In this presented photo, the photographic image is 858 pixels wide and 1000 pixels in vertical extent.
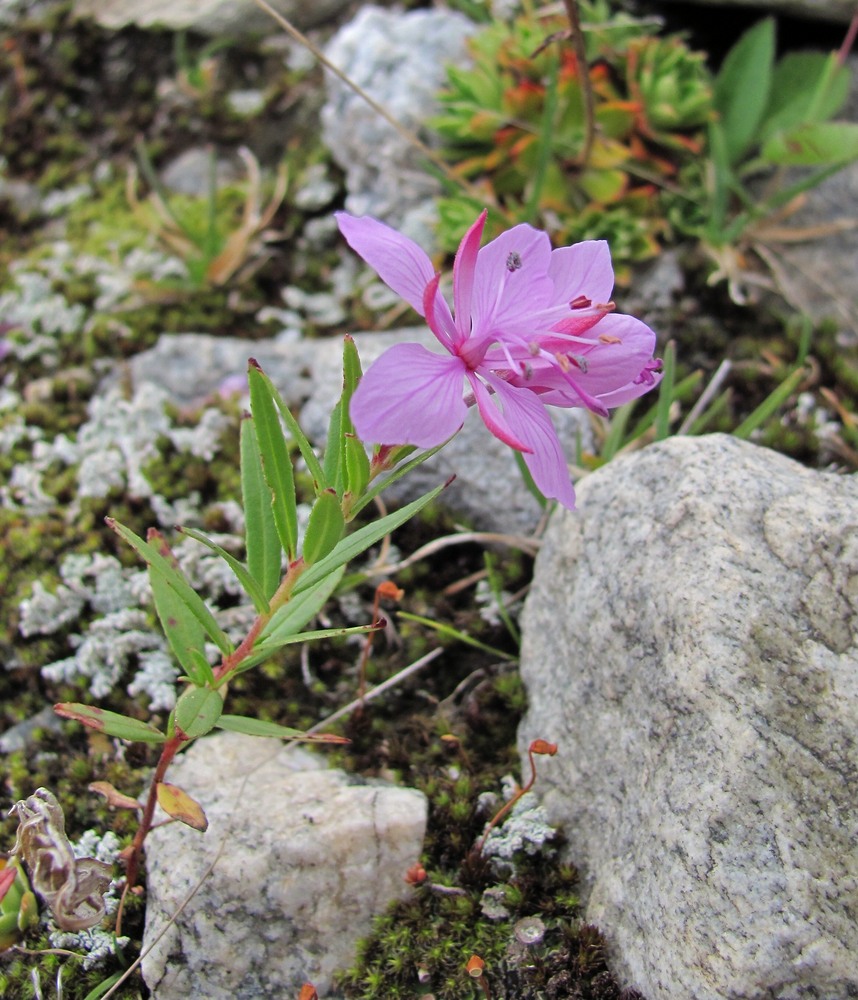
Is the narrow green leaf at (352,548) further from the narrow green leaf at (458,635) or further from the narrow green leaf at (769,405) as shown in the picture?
the narrow green leaf at (769,405)

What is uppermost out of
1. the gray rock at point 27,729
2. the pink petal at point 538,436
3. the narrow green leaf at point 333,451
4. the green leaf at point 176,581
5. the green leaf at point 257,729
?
the pink petal at point 538,436

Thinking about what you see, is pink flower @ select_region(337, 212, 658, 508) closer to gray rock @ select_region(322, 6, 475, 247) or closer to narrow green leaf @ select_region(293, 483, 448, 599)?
narrow green leaf @ select_region(293, 483, 448, 599)

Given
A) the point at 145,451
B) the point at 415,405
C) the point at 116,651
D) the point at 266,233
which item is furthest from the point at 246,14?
the point at 415,405

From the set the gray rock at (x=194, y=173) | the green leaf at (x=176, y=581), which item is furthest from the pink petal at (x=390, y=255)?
the gray rock at (x=194, y=173)

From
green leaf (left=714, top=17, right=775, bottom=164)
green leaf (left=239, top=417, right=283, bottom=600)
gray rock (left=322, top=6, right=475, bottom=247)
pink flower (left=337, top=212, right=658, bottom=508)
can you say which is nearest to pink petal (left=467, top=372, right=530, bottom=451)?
pink flower (left=337, top=212, right=658, bottom=508)

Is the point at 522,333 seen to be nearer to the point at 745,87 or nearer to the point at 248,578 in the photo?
the point at 248,578

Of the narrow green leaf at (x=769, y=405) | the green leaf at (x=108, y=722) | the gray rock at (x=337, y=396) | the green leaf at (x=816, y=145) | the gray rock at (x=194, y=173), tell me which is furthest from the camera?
the gray rock at (x=194, y=173)

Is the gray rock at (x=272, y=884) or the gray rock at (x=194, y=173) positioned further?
the gray rock at (x=194, y=173)

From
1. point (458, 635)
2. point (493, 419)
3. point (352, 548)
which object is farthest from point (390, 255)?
point (458, 635)
